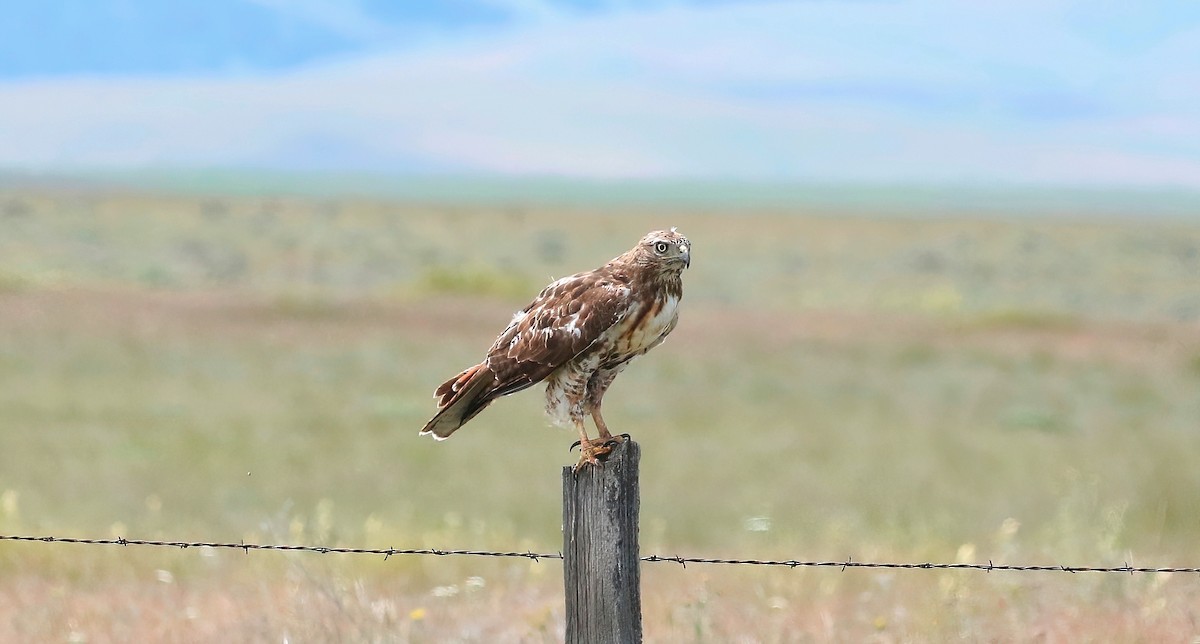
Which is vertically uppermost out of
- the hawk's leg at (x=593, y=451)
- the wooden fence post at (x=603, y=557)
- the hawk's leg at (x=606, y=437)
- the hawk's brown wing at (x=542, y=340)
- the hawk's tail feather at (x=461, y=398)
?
the hawk's brown wing at (x=542, y=340)

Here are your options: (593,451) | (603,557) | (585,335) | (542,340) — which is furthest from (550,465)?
(603,557)

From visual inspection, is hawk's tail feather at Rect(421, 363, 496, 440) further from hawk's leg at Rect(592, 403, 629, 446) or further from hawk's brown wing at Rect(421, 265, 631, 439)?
hawk's leg at Rect(592, 403, 629, 446)

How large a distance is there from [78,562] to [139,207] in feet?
279

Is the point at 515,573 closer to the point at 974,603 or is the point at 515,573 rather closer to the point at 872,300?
the point at 974,603

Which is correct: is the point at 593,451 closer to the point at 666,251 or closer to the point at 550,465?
the point at 666,251

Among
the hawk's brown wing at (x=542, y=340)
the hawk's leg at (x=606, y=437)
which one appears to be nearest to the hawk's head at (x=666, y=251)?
the hawk's brown wing at (x=542, y=340)

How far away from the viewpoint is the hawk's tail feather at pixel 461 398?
232 inches

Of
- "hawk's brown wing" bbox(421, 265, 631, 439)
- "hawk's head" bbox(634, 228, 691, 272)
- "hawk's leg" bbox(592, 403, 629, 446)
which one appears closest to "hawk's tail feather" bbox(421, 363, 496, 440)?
"hawk's brown wing" bbox(421, 265, 631, 439)

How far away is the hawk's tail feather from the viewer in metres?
5.88

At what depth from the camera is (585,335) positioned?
18.7 ft

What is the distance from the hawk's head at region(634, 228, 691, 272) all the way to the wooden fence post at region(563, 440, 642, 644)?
2.51 ft

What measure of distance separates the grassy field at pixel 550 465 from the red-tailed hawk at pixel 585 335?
1480 millimetres

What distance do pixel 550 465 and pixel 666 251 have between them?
1182 cm

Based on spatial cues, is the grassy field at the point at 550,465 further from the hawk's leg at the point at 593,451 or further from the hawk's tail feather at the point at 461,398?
the hawk's leg at the point at 593,451
